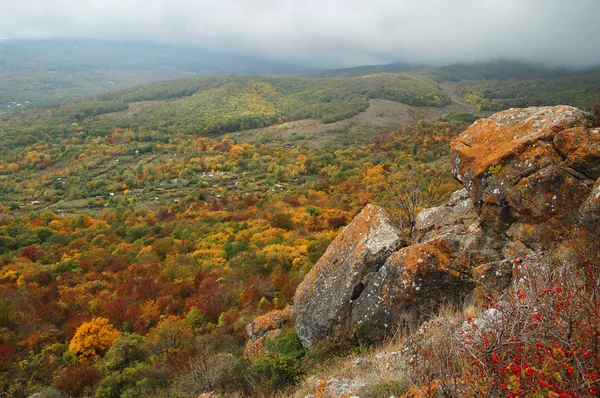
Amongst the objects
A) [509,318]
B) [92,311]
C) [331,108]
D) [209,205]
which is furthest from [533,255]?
[331,108]

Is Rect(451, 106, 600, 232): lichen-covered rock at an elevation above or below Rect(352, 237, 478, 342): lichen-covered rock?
above

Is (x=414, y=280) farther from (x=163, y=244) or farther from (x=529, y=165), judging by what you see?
(x=163, y=244)

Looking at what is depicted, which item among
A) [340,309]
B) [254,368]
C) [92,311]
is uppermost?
[340,309]

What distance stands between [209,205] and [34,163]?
262 ft

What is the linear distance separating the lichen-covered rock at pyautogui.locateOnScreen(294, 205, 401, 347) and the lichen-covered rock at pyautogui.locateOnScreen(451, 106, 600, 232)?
2718 millimetres

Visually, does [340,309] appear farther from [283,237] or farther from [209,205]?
[209,205]

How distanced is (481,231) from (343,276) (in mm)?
3936

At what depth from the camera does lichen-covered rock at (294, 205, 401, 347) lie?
916 cm

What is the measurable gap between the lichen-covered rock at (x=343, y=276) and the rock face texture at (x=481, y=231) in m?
0.03

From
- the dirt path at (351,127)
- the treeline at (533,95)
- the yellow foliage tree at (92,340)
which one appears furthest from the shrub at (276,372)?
the treeline at (533,95)

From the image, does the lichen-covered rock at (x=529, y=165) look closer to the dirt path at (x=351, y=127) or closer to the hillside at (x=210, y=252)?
the hillside at (x=210, y=252)

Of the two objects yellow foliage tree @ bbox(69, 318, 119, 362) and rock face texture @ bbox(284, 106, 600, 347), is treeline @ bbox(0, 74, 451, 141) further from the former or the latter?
rock face texture @ bbox(284, 106, 600, 347)

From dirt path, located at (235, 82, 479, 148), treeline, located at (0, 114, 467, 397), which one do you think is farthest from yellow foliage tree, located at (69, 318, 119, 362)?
dirt path, located at (235, 82, 479, 148)

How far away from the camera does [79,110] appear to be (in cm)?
15750
